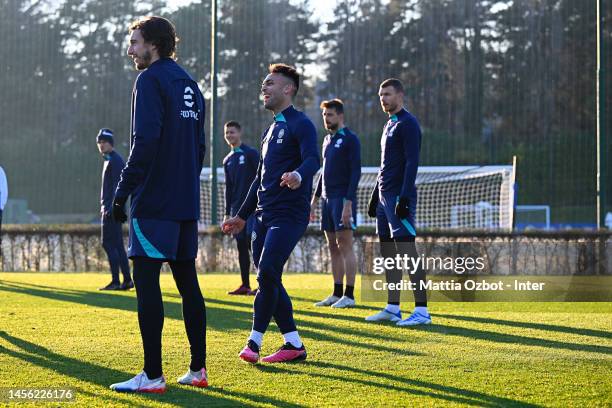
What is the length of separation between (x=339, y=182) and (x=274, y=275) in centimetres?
416

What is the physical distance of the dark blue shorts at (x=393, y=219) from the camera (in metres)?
8.86

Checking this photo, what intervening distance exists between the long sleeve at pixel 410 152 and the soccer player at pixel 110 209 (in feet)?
15.7

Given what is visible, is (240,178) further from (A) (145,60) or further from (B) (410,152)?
(A) (145,60)

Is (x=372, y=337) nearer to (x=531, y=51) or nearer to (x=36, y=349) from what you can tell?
(x=36, y=349)

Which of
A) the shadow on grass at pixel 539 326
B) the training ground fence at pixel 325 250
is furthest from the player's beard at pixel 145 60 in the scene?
the training ground fence at pixel 325 250

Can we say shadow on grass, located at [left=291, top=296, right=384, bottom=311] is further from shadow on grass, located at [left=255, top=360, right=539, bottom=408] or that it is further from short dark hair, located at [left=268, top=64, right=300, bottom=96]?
short dark hair, located at [left=268, top=64, right=300, bottom=96]

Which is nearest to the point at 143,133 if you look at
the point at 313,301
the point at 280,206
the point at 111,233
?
the point at 280,206

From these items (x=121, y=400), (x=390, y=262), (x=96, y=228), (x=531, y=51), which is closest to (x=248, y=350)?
(x=121, y=400)

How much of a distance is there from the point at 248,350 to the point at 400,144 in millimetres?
3216

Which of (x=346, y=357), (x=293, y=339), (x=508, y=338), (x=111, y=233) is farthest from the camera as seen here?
(x=111, y=233)

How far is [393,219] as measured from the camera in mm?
8930

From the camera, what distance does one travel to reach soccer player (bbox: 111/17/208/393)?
5297 millimetres

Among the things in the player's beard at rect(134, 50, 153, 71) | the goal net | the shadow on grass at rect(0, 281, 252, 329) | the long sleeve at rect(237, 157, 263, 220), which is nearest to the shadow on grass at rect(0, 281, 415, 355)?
the shadow on grass at rect(0, 281, 252, 329)

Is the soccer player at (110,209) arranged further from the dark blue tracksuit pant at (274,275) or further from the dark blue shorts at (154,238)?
the dark blue shorts at (154,238)
